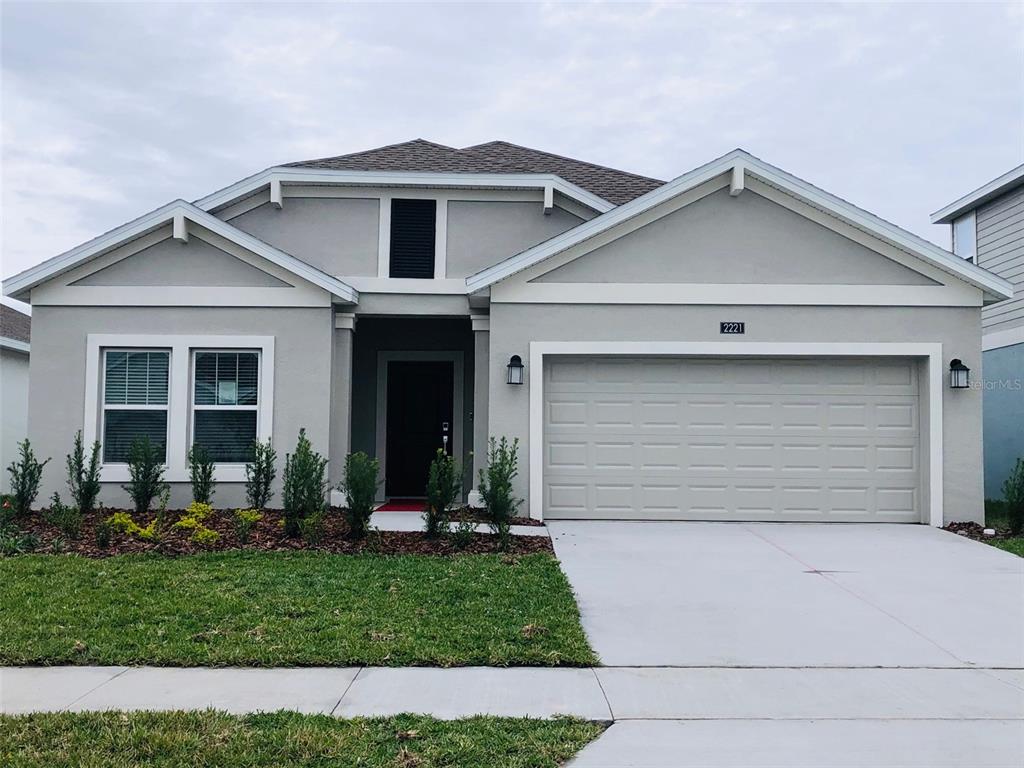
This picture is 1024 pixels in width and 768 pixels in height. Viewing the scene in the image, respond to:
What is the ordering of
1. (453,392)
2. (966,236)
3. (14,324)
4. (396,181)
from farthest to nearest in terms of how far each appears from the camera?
(14,324)
(966,236)
(453,392)
(396,181)

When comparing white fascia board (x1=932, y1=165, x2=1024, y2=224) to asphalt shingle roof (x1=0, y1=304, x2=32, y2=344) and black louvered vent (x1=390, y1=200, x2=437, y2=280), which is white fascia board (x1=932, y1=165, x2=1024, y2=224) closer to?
black louvered vent (x1=390, y1=200, x2=437, y2=280)

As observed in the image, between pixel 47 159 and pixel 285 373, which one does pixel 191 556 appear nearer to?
pixel 285 373

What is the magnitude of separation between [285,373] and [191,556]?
3.49 metres

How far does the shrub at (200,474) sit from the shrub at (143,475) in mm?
410

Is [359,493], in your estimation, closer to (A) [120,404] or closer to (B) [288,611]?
(B) [288,611]

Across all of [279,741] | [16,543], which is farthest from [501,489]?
[279,741]

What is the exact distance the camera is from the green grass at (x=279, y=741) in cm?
362

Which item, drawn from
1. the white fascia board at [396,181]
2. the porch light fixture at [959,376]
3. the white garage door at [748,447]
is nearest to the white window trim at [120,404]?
the white fascia board at [396,181]

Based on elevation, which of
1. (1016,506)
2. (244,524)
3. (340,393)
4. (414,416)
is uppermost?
(340,393)

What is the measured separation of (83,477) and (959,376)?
38.4 feet

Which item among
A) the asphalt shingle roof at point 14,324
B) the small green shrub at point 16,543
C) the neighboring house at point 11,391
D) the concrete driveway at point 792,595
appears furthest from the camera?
the asphalt shingle roof at point 14,324

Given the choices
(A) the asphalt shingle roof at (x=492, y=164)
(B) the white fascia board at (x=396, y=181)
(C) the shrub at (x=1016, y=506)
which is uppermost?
(A) the asphalt shingle roof at (x=492, y=164)

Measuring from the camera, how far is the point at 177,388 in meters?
11.0

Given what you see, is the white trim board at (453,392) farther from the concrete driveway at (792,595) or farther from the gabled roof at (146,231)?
the concrete driveway at (792,595)
